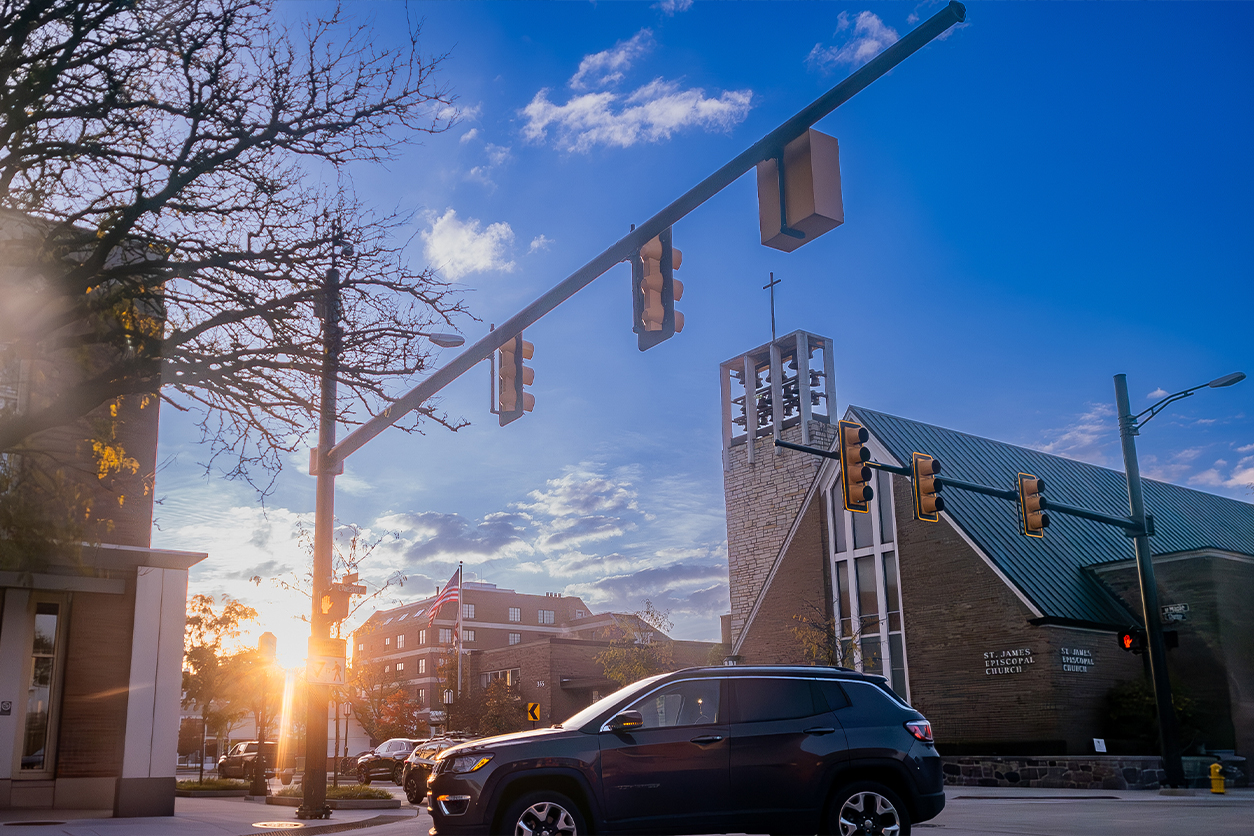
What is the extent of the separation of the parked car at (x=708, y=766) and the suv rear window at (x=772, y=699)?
1cm

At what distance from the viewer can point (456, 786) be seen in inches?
350

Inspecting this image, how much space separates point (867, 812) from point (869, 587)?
87.9 ft

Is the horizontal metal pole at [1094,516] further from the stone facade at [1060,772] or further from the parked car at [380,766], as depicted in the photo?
the parked car at [380,766]

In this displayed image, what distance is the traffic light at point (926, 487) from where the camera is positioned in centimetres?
1853

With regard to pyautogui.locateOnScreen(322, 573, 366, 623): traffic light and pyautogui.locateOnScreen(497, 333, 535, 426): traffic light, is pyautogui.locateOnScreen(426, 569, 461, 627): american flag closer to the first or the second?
pyautogui.locateOnScreen(322, 573, 366, 623): traffic light

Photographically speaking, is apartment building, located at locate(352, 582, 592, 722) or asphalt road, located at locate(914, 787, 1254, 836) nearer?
asphalt road, located at locate(914, 787, 1254, 836)

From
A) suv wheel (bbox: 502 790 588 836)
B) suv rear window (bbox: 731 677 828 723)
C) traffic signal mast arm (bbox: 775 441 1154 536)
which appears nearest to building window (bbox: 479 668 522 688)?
traffic signal mast arm (bbox: 775 441 1154 536)

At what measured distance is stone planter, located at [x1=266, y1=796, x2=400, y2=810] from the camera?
22.2 metres

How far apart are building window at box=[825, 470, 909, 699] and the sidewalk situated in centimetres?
1821

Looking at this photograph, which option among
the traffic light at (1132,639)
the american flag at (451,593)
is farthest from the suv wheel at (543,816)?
the american flag at (451,593)

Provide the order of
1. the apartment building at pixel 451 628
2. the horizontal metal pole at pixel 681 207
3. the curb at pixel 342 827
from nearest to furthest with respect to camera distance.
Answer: the horizontal metal pole at pixel 681 207, the curb at pixel 342 827, the apartment building at pixel 451 628

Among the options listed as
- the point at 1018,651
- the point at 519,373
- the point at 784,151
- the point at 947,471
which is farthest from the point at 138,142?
the point at 947,471

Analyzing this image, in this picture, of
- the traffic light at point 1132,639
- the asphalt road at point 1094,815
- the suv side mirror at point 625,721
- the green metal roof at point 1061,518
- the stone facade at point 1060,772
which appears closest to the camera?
the suv side mirror at point 625,721

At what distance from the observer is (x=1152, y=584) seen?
21891 millimetres
